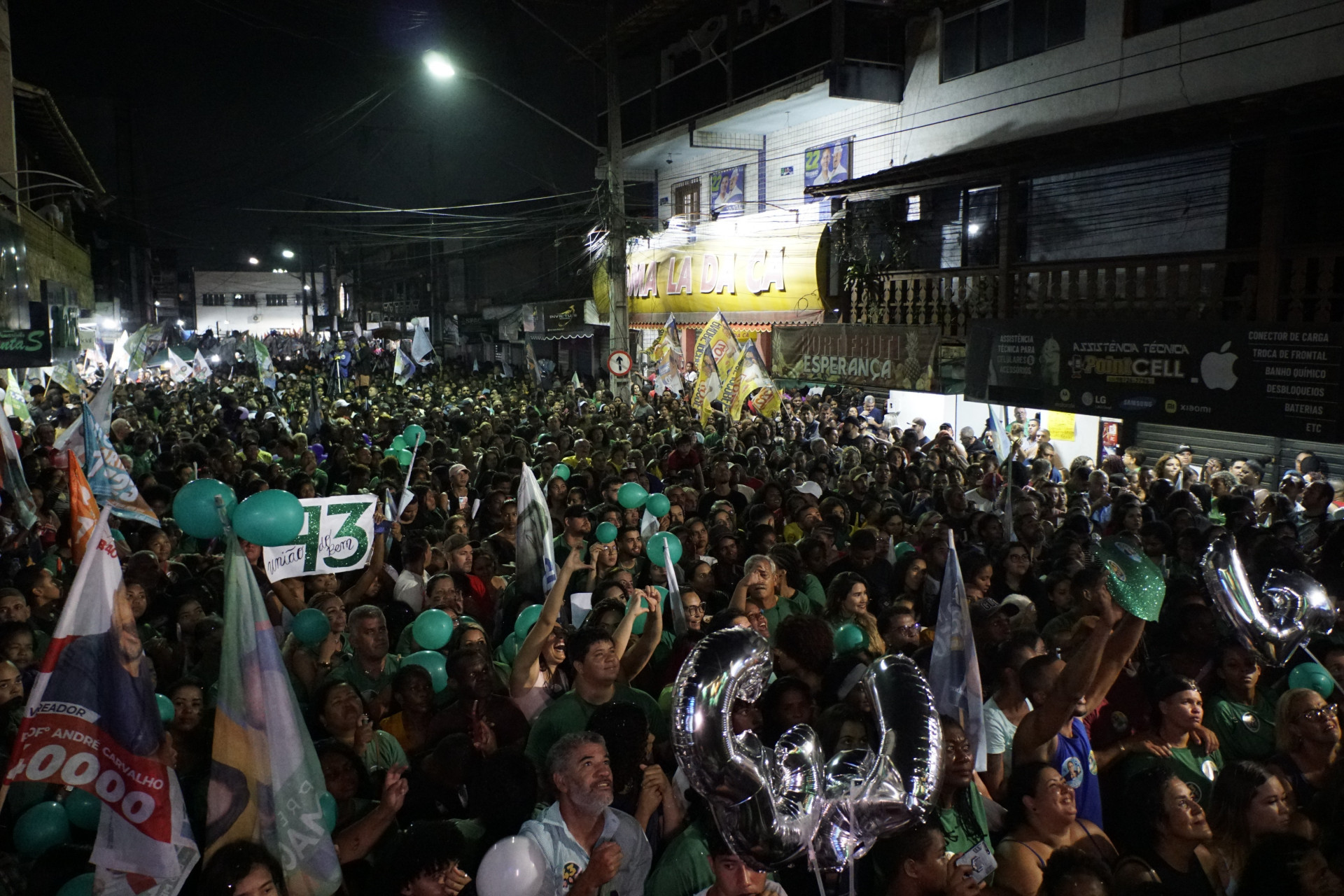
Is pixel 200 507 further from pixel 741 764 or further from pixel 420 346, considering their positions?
pixel 420 346

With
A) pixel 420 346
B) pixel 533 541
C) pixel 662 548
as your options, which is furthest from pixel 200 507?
pixel 420 346

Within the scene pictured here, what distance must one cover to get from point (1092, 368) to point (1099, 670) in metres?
6.84

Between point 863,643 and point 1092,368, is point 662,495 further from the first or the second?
point 1092,368

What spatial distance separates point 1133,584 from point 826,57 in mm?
13847

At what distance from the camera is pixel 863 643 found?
5.66 m

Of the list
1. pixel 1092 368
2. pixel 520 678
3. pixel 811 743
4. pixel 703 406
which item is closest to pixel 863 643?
pixel 520 678

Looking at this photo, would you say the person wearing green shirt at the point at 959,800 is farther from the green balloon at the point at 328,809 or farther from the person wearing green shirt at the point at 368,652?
the person wearing green shirt at the point at 368,652

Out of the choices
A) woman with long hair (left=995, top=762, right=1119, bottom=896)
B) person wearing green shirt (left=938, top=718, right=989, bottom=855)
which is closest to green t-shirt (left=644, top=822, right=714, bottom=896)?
person wearing green shirt (left=938, top=718, right=989, bottom=855)

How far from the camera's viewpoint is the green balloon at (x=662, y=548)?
22.1ft

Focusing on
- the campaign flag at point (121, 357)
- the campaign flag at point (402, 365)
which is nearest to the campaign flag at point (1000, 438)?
the campaign flag at point (402, 365)

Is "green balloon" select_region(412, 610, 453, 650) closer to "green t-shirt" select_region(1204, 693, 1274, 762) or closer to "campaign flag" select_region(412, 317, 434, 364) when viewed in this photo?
"green t-shirt" select_region(1204, 693, 1274, 762)

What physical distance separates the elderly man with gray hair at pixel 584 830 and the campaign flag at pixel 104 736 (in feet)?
4.07

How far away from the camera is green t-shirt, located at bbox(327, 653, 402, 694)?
5117 mm

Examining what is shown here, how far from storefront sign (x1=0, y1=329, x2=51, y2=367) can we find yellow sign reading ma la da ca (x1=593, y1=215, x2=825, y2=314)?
29.6 ft
